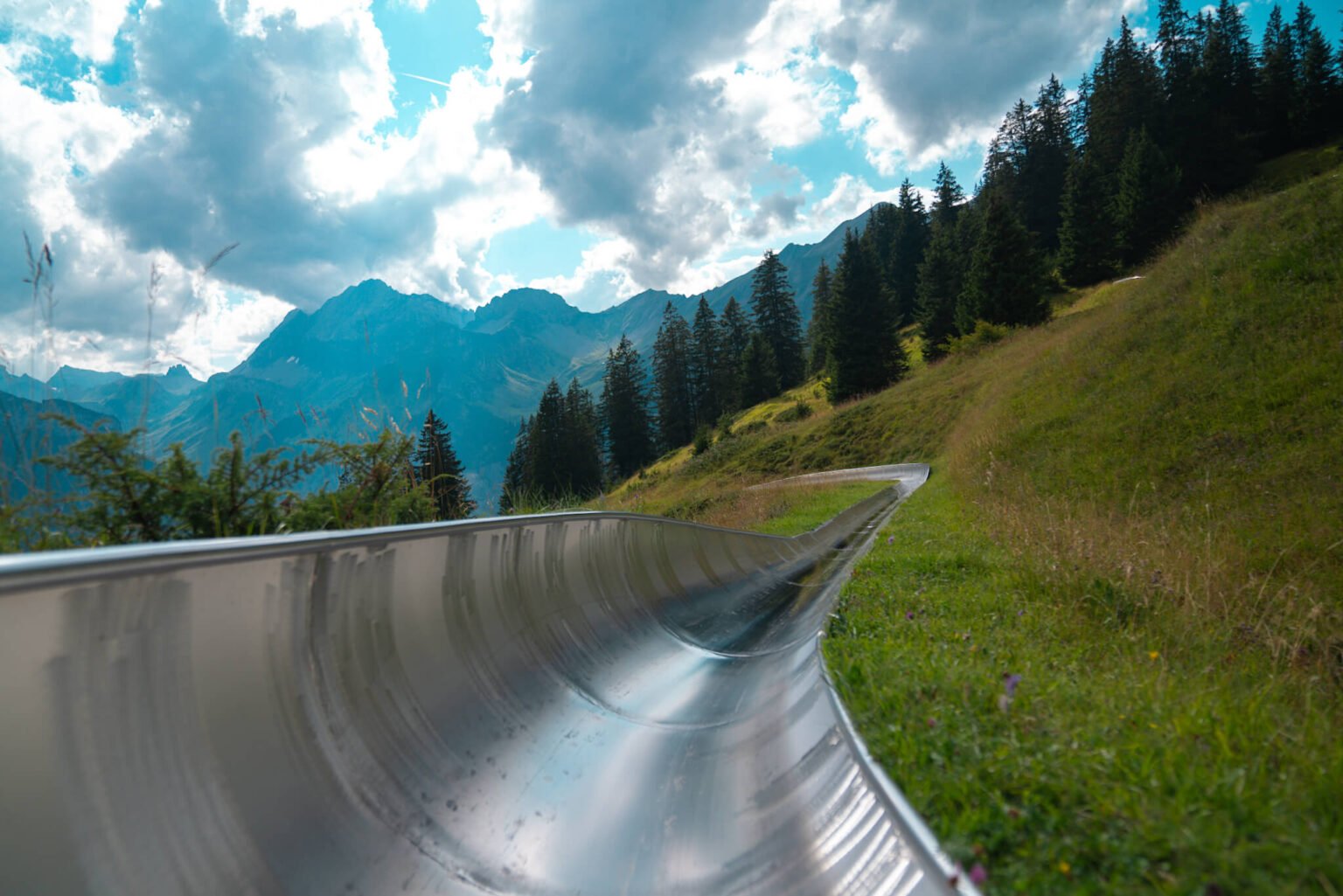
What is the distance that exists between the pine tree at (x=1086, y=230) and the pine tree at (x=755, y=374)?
2631cm

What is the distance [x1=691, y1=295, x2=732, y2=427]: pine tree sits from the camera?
76.5m

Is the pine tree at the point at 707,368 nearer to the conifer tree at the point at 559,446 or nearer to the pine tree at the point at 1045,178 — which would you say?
the conifer tree at the point at 559,446

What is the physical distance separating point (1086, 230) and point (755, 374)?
29.4 meters

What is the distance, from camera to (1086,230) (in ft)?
179

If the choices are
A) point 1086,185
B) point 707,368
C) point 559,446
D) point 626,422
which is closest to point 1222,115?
point 1086,185

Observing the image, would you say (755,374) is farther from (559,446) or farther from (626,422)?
(559,446)

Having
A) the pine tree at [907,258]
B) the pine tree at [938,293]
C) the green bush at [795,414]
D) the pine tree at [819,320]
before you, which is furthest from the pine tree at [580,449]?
the pine tree at [907,258]

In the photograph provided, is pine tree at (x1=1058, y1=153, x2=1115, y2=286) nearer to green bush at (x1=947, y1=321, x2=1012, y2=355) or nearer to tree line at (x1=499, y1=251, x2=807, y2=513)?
green bush at (x1=947, y1=321, x2=1012, y2=355)

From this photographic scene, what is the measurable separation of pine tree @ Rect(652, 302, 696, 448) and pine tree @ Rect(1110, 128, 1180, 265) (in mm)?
41190

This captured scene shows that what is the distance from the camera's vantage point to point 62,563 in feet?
4.81

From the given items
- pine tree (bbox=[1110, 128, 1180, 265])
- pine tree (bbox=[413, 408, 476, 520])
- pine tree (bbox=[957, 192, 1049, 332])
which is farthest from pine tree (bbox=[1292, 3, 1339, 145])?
pine tree (bbox=[413, 408, 476, 520])

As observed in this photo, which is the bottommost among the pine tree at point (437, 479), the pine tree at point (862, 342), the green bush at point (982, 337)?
the pine tree at point (437, 479)

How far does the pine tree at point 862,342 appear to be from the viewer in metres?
48.9

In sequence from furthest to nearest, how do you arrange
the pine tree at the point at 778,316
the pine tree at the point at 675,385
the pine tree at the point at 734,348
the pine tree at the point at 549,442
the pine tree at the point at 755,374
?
the pine tree at the point at 675,385
the pine tree at the point at 778,316
the pine tree at the point at 734,348
the pine tree at the point at 755,374
the pine tree at the point at 549,442
